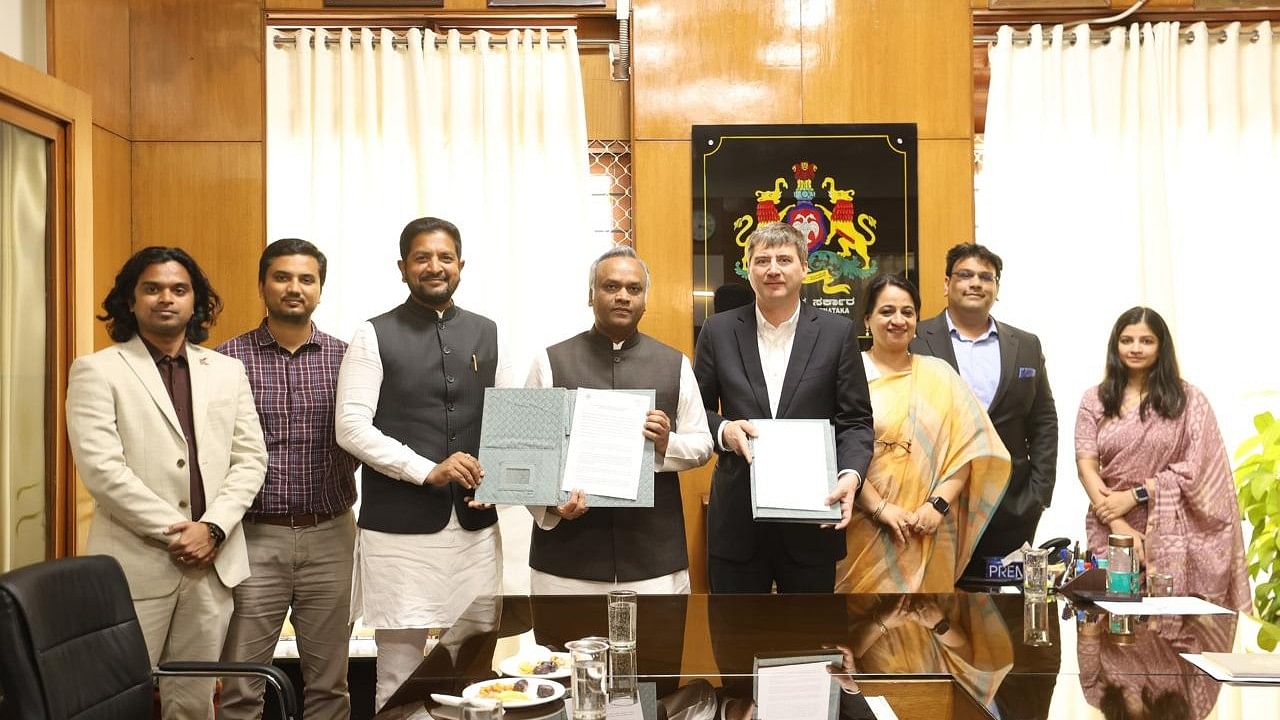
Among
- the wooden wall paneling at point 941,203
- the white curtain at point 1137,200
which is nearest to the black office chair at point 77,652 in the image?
the wooden wall paneling at point 941,203

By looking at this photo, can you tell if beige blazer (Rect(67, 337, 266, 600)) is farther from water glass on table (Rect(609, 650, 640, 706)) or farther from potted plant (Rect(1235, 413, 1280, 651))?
potted plant (Rect(1235, 413, 1280, 651))

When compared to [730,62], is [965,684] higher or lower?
lower

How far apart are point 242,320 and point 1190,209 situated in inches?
179

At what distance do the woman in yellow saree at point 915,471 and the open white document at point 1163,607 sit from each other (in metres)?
0.87

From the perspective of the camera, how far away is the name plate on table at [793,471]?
3.00 metres

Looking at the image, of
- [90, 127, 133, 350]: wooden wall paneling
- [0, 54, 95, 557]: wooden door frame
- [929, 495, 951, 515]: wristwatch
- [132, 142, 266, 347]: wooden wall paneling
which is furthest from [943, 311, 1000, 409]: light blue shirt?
[90, 127, 133, 350]: wooden wall paneling

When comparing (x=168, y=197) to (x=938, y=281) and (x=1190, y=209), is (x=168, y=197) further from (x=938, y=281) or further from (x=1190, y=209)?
(x=1190, y=209)

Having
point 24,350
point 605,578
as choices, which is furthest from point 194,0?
point 605,578

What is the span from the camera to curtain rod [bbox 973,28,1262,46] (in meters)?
4.81

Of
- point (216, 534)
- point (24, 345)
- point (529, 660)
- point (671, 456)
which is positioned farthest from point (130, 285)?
Result: point (529, 660)

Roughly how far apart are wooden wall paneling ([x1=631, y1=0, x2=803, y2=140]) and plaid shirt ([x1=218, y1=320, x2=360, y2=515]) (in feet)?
6.56

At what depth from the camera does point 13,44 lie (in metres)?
3.92

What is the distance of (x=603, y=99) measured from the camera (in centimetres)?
503

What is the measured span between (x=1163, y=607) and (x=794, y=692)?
1237 millimetres
